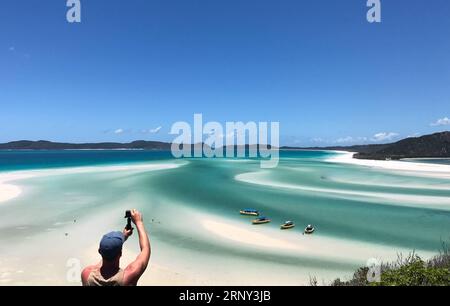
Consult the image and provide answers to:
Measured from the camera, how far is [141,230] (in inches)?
171

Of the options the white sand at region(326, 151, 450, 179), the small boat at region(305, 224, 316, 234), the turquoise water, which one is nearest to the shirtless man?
the turquoise water

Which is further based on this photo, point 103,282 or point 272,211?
point 272,211

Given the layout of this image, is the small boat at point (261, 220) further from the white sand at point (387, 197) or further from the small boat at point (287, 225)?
the white sand at point (387, 197)

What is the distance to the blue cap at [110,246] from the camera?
3.93m

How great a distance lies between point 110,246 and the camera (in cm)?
395

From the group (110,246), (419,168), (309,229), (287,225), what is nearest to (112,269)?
(110,246)

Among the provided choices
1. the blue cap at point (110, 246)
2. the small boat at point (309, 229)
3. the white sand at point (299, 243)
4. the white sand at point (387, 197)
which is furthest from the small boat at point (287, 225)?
the blue cap at point (110, 246)

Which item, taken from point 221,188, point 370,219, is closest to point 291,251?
point 370,219

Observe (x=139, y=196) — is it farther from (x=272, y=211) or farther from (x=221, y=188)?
(x=272, y=211)

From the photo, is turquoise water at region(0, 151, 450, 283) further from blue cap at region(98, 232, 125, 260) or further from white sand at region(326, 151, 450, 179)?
white sand at region(326, 151, 450, 179)

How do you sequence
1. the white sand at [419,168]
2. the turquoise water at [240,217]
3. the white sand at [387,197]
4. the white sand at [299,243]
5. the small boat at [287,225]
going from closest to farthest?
1. the white sand at [299,243]
2. the turquoise water at [240,217]
3. the small boat at [287,225]
4. the white sand at [387,197]
5. the white sand at [419,168]
